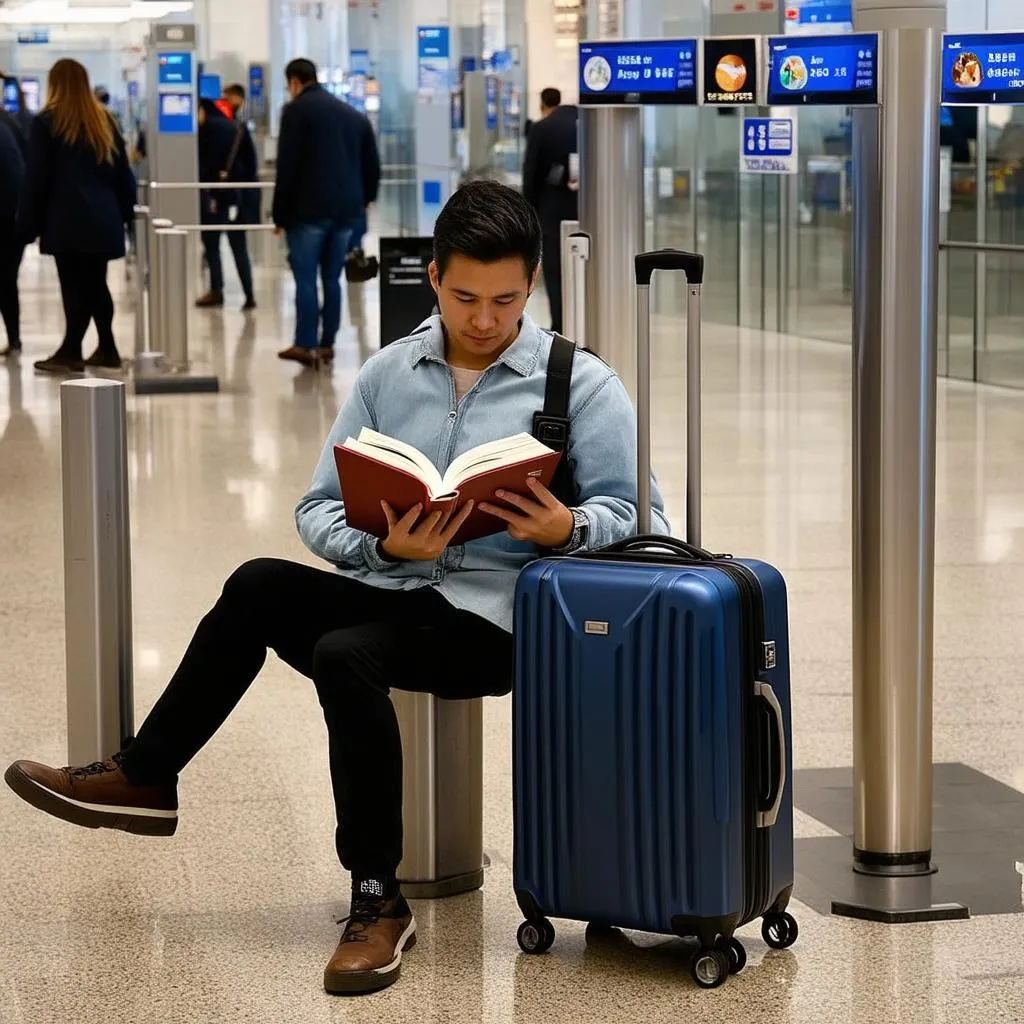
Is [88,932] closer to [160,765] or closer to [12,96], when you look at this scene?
[160,765]

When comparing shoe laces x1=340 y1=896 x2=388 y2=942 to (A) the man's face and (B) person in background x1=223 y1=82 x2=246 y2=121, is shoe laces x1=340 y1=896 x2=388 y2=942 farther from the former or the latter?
(B) person in background x1=223 y1=82 x2=246 y2=121

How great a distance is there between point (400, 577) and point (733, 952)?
0.81 meters

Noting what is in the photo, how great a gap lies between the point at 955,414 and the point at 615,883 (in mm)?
7654

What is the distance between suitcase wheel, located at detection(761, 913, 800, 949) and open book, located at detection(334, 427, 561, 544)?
775 mm

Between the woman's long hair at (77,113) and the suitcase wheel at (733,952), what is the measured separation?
8.90 metres

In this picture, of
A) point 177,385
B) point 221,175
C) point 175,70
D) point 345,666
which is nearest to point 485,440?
point 345,666

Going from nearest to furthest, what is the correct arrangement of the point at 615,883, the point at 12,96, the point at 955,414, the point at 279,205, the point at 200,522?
the point at 615,883 < the point at 200,522 < the point at 955,414 < the point at 279,205 < the point at 12,96

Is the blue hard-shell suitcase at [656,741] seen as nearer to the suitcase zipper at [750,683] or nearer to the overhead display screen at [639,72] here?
the suitcase zipper at [750,683]

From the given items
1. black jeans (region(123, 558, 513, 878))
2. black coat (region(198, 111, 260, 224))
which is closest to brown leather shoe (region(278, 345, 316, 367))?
black coat (region(198, 111, 260, 224))

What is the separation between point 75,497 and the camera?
361 cm

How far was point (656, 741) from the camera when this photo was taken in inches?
120

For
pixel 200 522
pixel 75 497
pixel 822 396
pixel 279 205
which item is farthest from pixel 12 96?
pixel 75 497

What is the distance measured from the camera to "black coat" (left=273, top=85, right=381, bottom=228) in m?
12.2

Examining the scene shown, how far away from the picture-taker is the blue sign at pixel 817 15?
13.8m
